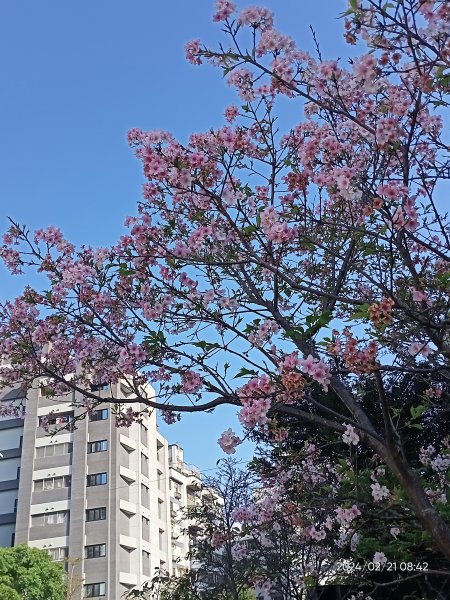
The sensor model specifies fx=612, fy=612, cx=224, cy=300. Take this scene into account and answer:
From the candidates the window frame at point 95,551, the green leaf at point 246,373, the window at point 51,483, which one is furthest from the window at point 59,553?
the green leaf at point 246,373

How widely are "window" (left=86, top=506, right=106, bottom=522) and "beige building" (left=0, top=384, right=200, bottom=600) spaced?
0.05m

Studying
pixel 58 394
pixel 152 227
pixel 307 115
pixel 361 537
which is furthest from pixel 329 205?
pixel 361 537

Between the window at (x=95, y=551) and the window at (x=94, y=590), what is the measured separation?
123 cm

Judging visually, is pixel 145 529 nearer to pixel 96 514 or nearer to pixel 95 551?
pixel 96 514

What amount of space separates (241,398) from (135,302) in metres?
1.74

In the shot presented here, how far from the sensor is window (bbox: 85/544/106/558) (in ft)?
93.5

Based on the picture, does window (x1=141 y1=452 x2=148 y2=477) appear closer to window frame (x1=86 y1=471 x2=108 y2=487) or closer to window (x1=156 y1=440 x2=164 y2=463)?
window (x1=156 y1=440 x2=164 y2=463)

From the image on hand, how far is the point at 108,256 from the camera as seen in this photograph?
4.77 m

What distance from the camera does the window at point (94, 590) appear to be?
2781cm

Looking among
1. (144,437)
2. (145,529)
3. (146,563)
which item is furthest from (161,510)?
(144,437)

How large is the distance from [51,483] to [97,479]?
2419mm

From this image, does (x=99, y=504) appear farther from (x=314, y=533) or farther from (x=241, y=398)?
(x=241, y=398)

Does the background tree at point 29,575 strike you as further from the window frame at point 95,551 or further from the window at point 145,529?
the window at point 145,529

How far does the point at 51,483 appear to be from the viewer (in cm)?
3080
